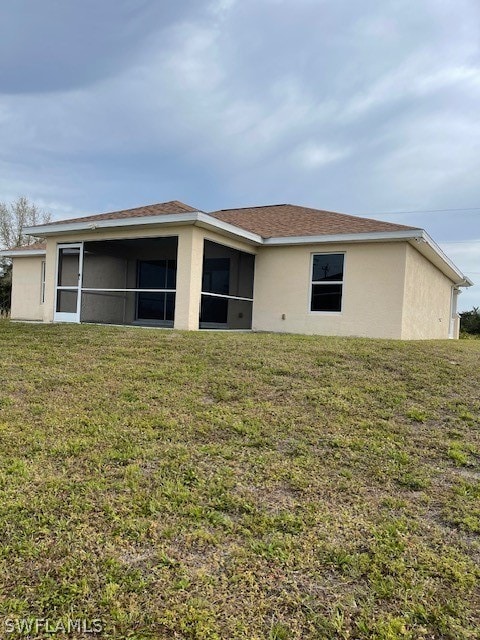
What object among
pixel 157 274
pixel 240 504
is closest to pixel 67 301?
pixel 157 274

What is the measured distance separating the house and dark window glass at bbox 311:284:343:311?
27 millimetres

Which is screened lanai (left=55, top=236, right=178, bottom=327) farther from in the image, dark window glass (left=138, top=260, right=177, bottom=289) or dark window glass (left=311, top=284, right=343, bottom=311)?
dark window glass (left=311, top=284, right=343, bottom=311)

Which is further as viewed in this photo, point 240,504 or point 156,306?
point 156,306

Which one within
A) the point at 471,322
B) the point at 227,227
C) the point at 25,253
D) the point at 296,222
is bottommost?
the point at 471,322

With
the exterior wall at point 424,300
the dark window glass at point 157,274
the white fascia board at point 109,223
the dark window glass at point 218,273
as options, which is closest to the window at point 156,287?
the dark window glass at point 157,274

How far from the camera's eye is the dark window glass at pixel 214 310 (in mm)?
12719

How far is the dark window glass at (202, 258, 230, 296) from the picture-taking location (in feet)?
45.6

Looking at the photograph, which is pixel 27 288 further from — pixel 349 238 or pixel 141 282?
pixel 349 238

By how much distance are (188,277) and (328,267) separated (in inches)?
153

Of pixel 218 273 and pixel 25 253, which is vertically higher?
pixel 25 253

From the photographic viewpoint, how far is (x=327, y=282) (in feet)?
39.2

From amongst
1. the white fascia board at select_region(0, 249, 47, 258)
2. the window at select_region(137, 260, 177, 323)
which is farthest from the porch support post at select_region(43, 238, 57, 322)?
the white fascia board at select_region(0, 249, 47, 258)

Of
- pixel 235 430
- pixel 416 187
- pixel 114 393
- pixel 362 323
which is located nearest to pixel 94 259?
pixel 362 323

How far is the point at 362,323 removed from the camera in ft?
37.6
